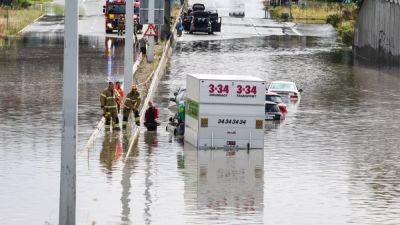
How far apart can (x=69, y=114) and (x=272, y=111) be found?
26.1m

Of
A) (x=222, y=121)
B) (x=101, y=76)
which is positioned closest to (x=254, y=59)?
(x=101, y=76)

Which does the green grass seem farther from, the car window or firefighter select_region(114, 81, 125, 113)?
firefighter select_region(114, 81, 125, 113)

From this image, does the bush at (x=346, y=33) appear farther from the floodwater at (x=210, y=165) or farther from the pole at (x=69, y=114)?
the pole at (x=69, y=114)

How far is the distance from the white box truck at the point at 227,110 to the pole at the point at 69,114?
15.4 metres

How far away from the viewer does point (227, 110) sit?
38.1 m

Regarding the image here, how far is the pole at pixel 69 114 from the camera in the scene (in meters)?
22.0

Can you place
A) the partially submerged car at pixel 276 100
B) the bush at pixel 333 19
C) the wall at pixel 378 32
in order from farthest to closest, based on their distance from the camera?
the bush at pixel 333 19 < the wall at pixel 378 32 < the partially submerged car at pixel 276 100

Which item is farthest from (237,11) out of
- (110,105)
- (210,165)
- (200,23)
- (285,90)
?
(210,165)

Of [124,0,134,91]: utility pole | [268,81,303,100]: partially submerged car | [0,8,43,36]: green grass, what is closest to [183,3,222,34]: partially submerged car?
[0,8,43,36]: green grass

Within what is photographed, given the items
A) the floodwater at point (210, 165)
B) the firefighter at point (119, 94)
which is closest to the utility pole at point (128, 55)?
the firefighter at point (119, 94)

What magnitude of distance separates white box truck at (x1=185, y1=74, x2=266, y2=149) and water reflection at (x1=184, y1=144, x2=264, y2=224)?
469mm

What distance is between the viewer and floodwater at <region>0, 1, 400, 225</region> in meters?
27.6

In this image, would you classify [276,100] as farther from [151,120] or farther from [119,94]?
[151,120]

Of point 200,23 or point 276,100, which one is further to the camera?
point 200,23
